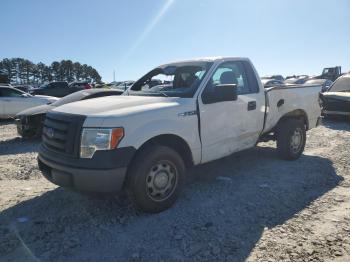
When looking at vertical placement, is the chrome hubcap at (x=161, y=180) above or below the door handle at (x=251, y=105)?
below

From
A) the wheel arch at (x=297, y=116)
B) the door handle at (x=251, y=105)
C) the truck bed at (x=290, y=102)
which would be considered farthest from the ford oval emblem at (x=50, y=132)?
the wheel arch at (x=297, y=116)

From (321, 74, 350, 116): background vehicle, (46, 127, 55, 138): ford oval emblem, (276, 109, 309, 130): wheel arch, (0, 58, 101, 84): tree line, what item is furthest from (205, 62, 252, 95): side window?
(0, 58, 101, 84): tree line

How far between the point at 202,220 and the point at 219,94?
5.48ft

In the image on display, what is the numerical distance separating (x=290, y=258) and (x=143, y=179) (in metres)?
1.72

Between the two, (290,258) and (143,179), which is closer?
(290,258)

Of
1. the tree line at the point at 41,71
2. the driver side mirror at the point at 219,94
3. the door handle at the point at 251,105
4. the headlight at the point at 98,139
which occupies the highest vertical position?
the tree line at the point at 41,71

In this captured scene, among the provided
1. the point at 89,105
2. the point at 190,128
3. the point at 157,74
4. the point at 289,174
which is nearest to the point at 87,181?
the point at 89,105

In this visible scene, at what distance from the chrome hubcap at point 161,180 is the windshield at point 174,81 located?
1022mm

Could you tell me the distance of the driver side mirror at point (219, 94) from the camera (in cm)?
454

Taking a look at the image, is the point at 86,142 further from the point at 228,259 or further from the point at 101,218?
the point at 228,259

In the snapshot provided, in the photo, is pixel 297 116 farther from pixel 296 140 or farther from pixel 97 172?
pixel 97 172

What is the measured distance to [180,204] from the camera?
14.7ft

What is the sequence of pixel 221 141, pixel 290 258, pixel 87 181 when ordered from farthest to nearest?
pixel 221 141 → pixel 87 181 → pixel 290 258

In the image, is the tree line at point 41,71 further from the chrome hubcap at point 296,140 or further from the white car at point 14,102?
the chrome hubcap at point 296,140
